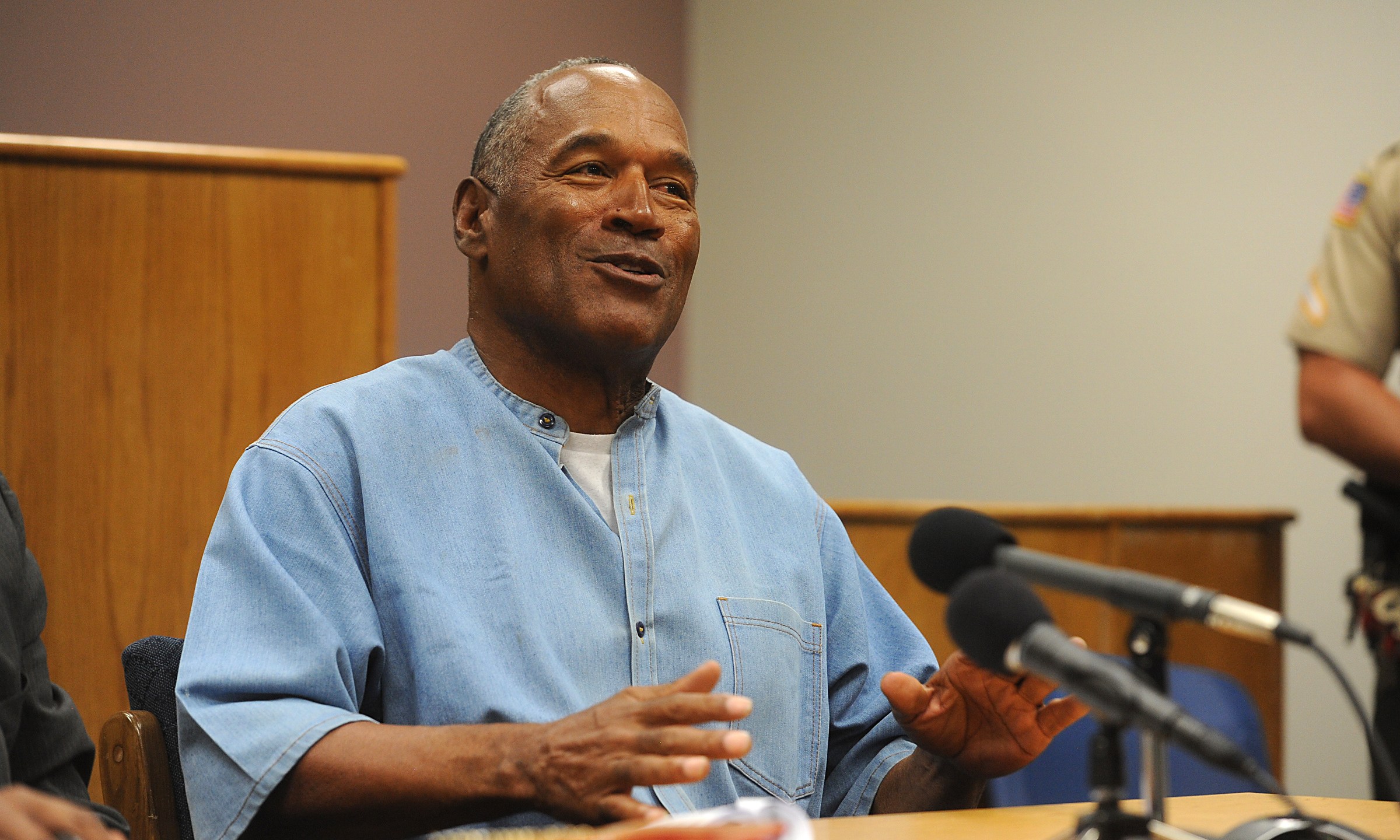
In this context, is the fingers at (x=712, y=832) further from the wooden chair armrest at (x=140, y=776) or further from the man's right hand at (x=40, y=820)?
the wooden chair armrest at (x=140, y=776)

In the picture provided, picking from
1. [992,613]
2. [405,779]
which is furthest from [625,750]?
[992,613]

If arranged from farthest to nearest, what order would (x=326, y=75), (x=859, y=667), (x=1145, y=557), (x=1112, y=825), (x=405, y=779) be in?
(x=326, y=75) < (x=1145, y=557) < (x=859, y=667) < (x=405, y=779) < (x=1112, y=825)

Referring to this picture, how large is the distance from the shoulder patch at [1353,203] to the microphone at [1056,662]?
1487 millimetres

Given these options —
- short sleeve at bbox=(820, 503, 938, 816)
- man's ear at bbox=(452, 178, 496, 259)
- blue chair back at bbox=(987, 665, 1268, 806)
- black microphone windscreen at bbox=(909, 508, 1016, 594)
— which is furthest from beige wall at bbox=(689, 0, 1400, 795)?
black microphone windscreen at bbox=(909, 508, 1016, 594)

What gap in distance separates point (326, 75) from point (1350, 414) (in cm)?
331

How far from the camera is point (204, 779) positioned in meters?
1.29

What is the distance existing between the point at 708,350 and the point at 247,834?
13.4ft

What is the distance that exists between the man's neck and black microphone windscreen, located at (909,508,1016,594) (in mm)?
671

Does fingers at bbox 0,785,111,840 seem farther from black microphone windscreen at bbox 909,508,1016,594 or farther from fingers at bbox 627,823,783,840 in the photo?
black microphone windscreen at bbox 909,508,1016,594

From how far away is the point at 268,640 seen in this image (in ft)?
4.34

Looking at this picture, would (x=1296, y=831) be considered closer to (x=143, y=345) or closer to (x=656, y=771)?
(x=656, y=771)

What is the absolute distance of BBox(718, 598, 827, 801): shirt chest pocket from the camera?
156 centimetres

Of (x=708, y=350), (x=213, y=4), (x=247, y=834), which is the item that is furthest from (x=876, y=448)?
(x=247, y=834)

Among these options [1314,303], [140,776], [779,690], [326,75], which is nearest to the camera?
[140,776]
